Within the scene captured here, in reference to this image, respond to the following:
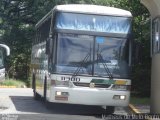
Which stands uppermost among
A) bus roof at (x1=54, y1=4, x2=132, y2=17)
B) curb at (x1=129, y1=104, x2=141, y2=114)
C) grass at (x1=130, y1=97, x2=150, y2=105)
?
bus roof at (x1=54, y1=4, x2=132, y2=17)

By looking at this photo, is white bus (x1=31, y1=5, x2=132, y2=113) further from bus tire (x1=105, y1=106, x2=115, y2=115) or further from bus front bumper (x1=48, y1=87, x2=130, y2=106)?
bus tire (x1=105, y1=106, x2=115, y2=115)

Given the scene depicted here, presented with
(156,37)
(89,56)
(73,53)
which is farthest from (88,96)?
(156,37)

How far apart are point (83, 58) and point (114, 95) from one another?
155 cm

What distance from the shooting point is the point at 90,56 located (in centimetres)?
1683

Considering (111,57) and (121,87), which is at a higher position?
(111,57)

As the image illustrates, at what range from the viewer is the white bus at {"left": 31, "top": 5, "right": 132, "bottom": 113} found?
16609 mm

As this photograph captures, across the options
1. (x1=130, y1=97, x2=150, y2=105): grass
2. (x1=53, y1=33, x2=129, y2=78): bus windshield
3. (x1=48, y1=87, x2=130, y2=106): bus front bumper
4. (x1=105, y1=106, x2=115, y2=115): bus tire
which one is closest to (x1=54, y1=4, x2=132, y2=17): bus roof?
(x1=53, y1=33, x2=129, y2=78): bus windshield

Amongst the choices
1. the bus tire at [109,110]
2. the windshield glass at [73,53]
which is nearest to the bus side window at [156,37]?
the windshield glass at [73,53]

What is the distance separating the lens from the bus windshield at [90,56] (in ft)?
54.8

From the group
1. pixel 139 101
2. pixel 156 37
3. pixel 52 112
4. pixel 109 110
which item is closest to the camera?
pixel 156 37

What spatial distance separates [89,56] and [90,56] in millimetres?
32

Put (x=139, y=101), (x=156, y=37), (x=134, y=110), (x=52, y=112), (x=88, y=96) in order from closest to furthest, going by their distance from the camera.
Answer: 1. (x=88, y=96)
2. (x=156, y=37)
3. (x=52, y=112)
4. (x=134, y=110)
5. (x=139, y=101)

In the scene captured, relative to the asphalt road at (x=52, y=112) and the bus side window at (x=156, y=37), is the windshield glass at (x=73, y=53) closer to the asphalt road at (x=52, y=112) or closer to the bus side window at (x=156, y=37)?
the asphalt road at (x=52, y=112)

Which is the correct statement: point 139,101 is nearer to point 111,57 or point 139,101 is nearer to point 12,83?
point 111,57
